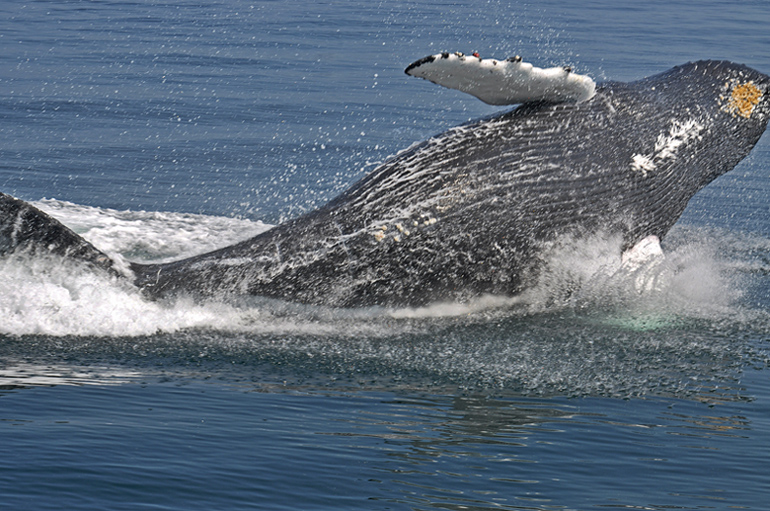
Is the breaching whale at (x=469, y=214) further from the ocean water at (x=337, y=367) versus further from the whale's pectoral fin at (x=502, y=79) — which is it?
the ocean water at (x=337, y=367)

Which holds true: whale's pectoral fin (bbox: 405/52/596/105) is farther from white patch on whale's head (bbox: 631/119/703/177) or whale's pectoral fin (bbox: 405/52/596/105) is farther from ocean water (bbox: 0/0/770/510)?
ocean water (bbox: 0/0/770/510)

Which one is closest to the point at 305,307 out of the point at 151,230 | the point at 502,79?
the point at 502,79

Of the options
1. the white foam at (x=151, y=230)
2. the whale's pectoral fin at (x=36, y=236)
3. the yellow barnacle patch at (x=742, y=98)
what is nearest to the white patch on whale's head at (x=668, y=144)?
the yellow barnacle patch at (x=742, y=98)

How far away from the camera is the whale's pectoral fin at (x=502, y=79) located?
35.2ft

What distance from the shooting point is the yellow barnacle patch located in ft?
44.1

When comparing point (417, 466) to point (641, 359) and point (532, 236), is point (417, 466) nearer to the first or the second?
point (641, 359)

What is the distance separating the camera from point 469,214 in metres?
11.8

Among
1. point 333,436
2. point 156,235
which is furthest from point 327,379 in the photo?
point 156,235

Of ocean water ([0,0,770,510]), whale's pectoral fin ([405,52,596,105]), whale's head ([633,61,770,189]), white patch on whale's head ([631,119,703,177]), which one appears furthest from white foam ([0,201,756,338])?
whale's pectoral fin ([405,52,596,105])

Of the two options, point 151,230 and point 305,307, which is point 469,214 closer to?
point 305,307

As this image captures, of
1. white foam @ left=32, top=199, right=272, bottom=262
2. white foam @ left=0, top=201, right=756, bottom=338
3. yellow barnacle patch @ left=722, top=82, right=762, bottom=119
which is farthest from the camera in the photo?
white foam @ left=32, top=199, right=272, bottom=262

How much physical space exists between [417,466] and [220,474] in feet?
4.39

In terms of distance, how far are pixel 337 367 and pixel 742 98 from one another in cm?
687

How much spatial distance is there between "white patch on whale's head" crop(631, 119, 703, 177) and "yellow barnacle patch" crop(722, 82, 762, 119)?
1.92 feet
